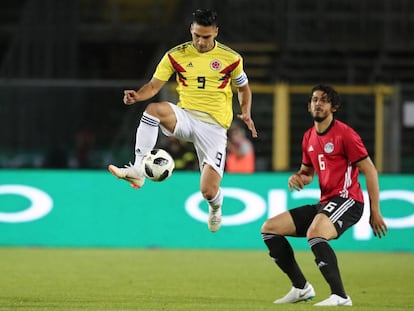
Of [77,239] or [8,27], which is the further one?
[8,27]

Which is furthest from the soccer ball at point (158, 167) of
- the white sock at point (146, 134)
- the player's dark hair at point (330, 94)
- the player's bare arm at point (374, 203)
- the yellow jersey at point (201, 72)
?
the player's bare arm at point (374, 203)

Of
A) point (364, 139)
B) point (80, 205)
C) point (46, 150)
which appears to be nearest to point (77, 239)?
point (80, 205)

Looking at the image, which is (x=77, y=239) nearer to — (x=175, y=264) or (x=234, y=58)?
(x=175, y=264)

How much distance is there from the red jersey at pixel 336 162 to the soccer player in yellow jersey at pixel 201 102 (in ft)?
2.67

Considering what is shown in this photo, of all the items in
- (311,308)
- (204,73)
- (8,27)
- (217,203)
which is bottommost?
(311,308)

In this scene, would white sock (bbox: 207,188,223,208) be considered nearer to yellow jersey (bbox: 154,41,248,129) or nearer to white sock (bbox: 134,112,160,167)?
yellow jersey (bbox: 154,41,248,129)

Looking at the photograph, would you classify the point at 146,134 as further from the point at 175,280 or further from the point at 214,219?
the point at 175,280

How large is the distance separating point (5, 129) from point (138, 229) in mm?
4693

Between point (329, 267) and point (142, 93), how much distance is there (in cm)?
236

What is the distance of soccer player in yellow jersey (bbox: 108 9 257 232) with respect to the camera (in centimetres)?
1084

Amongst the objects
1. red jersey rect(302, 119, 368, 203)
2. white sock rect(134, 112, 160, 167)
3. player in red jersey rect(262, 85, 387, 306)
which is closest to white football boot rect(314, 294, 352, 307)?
player in red jersey rect(262, 85, 387, 306)

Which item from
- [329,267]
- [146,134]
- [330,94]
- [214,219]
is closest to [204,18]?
[146,134]

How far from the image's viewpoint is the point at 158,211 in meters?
17.3

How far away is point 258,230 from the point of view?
17.3 m
